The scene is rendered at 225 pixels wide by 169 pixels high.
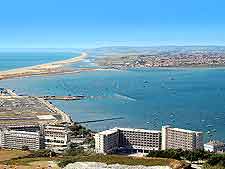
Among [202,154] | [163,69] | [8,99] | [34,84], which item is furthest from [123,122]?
[163,69]

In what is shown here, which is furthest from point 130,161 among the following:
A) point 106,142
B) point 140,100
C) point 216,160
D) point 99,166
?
point 140,100

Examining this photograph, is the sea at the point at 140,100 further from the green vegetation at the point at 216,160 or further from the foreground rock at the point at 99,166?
the foreground rock at the point at 99,166

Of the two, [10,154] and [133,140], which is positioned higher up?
[10,154]

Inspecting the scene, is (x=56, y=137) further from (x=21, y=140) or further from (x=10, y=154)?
(x=10, y=154)

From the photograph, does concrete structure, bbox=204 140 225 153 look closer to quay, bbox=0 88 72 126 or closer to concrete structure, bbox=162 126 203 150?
concrete structure, bbox=162 126 203 150

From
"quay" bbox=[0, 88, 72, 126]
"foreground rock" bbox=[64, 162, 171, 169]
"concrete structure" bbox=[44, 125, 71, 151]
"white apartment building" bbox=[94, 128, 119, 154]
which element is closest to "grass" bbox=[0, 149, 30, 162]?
"white apartment building" bbox=[94, 128, 119, 154]

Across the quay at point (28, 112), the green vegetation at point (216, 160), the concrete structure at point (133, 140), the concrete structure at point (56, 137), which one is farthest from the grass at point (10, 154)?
the quay at point (28, 112)
